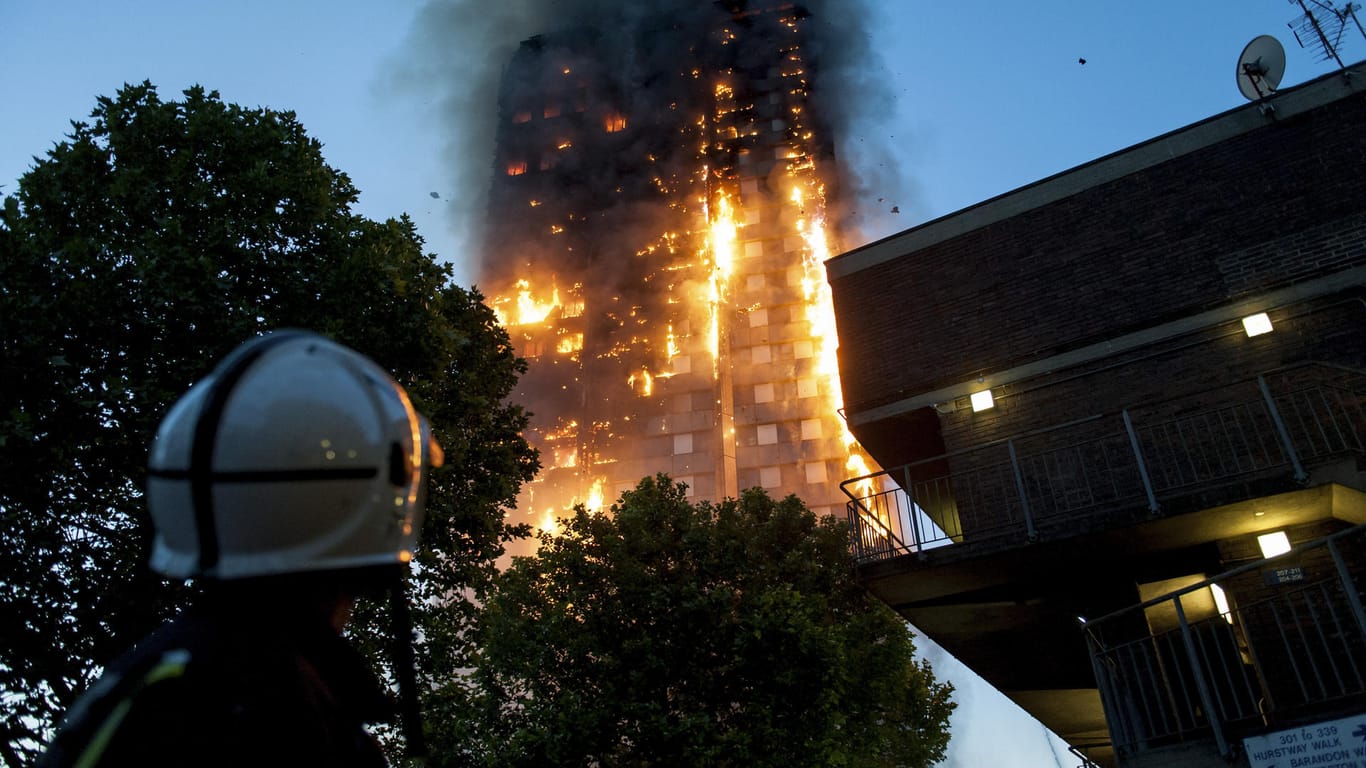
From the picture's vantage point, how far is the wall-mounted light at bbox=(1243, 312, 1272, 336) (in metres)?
11.9

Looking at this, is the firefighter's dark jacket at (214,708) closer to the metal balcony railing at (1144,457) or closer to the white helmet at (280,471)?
the white helmet at (280,471)

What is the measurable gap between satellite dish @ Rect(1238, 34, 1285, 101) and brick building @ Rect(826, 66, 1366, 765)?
63 centimetres

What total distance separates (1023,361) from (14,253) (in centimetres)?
1534

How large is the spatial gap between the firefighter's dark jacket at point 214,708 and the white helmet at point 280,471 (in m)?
0.14

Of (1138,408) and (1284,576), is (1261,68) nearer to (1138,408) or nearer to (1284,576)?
(1138,408)

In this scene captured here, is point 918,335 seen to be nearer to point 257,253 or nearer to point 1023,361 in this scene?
point 1023,361

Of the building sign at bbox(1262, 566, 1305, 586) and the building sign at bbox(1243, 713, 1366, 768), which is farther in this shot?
the building sign at bbox(1262, 566, 1305, 586)

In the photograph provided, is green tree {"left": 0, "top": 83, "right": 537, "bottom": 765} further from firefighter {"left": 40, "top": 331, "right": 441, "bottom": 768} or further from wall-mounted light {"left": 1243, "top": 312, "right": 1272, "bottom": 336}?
wall-mounted light {"left": 1243, "top": 312, "right": 1272, "bottom": 336}

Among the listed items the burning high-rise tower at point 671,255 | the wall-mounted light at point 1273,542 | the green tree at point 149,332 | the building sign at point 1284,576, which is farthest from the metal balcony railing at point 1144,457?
the burning high-rise tower at point 671,255

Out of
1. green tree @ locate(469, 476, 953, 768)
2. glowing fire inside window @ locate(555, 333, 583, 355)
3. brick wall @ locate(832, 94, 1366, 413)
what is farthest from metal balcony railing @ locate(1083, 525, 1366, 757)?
glowing fire inside window @ locate(555, 333, 583, 355)

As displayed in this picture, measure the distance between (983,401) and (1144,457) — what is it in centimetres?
297

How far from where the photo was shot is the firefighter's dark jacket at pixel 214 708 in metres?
1.31

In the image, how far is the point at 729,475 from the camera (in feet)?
188

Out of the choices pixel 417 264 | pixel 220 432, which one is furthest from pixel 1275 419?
pixel 417 264
